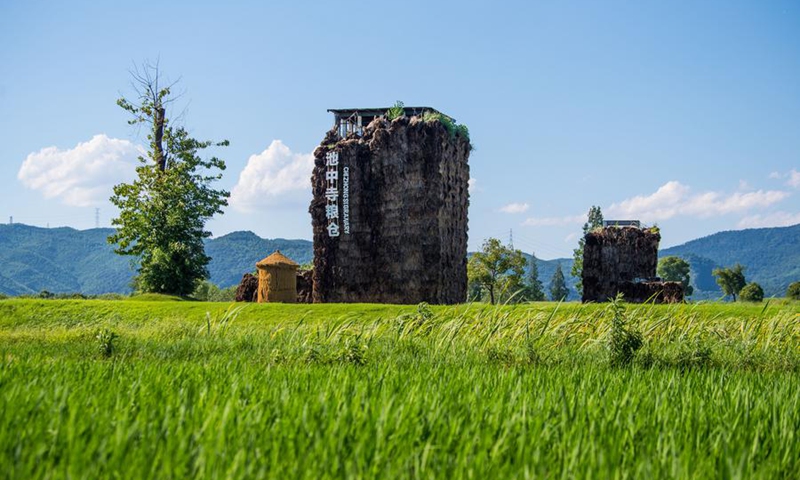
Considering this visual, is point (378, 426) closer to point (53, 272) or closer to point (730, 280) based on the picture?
point (730, 280)

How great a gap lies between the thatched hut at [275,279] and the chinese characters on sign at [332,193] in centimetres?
278

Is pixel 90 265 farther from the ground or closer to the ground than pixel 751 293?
farther from the ground

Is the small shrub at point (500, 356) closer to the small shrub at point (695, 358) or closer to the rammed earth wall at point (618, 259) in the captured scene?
the small shrub at point (695, 358)

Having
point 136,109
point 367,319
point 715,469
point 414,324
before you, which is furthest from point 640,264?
point 715,469

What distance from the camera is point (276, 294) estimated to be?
22.8m

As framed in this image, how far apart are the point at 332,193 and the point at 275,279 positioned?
4327 mm

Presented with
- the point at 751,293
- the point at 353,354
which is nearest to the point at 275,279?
the point at 353,354

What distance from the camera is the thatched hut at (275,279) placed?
2269 centimetres

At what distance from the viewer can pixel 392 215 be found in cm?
2389

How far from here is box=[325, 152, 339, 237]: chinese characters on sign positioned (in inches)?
992

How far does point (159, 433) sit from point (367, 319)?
11.8m

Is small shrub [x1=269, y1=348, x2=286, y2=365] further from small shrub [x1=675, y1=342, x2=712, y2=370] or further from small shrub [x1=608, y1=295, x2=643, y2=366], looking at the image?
small shrub [x1=675, y1=342, x2=712, y2=370]

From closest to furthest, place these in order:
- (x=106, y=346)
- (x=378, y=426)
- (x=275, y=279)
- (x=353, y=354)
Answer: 1. (x=378, y=426)
2. (x=353, y=354)
3. (x=106, y=346)
4. (x=275, y=279)

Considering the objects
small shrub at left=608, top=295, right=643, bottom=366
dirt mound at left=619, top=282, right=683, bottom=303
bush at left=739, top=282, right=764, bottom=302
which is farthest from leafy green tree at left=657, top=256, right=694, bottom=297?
small shrub at left=608, top=295, right=643, bottom=366
